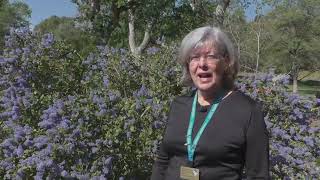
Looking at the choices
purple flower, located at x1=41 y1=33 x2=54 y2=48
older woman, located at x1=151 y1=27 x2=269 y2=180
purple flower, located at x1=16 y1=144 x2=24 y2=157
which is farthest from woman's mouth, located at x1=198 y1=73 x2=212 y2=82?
purple flower, located at x1=41 y1=33 x2=54 y2=48

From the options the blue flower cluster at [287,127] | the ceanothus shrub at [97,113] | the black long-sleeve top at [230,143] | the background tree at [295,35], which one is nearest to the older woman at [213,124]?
the black long-sleeve top at [230,143]

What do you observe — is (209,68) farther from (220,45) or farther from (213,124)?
(213,124)

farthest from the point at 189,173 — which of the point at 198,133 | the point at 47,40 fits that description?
the point at 47,40

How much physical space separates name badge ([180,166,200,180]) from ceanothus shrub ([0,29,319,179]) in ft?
5.27

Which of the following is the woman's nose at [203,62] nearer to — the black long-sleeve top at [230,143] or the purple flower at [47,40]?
the black long-sleeve top at [230,143]

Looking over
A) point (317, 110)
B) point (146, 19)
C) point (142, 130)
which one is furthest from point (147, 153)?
point (146, 19)

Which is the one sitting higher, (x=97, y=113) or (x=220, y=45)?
(x=220, y=45)

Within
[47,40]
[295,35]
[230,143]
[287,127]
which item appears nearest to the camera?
[230,143]

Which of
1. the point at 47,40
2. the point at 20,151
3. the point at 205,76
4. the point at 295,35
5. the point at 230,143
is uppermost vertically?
the point at 295,35

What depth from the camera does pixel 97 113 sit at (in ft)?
13.2

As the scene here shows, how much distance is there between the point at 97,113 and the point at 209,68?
1.89 m

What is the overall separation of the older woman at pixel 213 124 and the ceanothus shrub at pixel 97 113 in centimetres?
152

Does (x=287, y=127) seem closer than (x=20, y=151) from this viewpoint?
No

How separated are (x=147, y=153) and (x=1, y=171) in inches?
48.4
